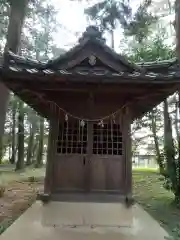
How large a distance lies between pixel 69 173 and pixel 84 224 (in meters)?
1.03

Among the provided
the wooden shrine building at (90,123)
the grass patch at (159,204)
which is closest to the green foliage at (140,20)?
the wooden shrine building at (90,123)

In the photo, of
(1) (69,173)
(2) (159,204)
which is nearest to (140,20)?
(1) (69,173)

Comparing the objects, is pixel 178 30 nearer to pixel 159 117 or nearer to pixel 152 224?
pixel 152 224

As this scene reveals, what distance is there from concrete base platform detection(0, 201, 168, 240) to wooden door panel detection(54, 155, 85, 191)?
35 centimetres

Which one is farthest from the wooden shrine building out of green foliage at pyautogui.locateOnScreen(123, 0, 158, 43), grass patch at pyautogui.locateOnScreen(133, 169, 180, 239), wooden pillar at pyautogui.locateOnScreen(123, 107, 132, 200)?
green foliage at pyautogui.locateOnScreen(123, 0, 158, 43)

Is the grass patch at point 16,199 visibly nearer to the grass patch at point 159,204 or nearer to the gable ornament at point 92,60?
the grass patch at point 159,204

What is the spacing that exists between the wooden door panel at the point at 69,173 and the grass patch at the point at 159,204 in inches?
77.4

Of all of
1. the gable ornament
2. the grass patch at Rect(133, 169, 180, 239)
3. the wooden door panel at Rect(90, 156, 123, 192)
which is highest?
the gable ornament

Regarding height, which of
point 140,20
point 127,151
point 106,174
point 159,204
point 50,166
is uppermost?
point 140,20

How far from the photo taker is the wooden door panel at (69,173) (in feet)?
19.7

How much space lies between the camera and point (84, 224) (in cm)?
572

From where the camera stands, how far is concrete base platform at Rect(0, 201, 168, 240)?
16.5 feet

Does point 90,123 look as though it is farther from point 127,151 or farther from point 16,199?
point 16,199

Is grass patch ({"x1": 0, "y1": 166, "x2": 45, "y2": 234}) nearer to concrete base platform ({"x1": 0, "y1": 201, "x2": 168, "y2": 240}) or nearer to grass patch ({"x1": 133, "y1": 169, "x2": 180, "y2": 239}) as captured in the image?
concrete base platform ({"x1": 0, "y1": 201, "x2": 168, "y2": 240})
